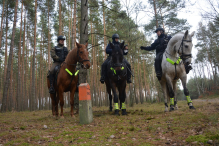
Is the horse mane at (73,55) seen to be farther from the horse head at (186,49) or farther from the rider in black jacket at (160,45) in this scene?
the horse head at (186,49)

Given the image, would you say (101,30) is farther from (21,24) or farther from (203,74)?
(203,74)

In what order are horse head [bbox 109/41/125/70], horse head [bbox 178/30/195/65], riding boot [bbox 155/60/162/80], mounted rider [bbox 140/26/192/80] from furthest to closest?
mounted rider [bbox 140/26/192/80]
riding boot [bbox 155/60/162/80]
horse head [bbox 109/41/125/70]
horse head [bbox 178/30/195/65]

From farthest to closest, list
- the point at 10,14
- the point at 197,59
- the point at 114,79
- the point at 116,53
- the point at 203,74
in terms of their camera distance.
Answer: the point at 203,74, the point at 197,59, the point at 10,14, the point at 114,79, the point at 116,53

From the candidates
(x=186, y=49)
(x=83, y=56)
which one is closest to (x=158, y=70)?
(x=186, y=49)

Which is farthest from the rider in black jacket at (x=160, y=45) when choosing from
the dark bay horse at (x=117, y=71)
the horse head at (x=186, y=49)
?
the dark bay horse at (x=117, y=71)

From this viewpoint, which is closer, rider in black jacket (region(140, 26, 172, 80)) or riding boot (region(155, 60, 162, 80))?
riding boot (region(155, 60, 162, 80))

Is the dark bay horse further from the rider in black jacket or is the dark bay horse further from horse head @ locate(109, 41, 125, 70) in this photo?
the rider in black jacket

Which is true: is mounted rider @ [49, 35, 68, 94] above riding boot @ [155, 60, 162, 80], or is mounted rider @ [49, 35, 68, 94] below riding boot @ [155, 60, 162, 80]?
above

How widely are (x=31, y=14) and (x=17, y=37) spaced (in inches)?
205

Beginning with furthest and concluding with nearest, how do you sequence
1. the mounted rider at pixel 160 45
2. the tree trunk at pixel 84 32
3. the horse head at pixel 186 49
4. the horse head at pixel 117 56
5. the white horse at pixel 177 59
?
the mounted rider at pixel 160 45
the tree trunk at pixel 84 32
the horse head at pixel 117 56
the white horse at pixel 177 59
the horse head at pixel 186 49

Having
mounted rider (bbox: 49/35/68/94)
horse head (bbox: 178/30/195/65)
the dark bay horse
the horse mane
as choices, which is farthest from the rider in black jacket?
mounted rider (bbox: 49/35/68/94)

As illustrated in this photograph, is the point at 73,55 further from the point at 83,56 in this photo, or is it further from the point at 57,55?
the point at 57,55

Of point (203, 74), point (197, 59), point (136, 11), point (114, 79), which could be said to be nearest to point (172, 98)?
point (114, 79)

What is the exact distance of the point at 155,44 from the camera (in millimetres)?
7895
